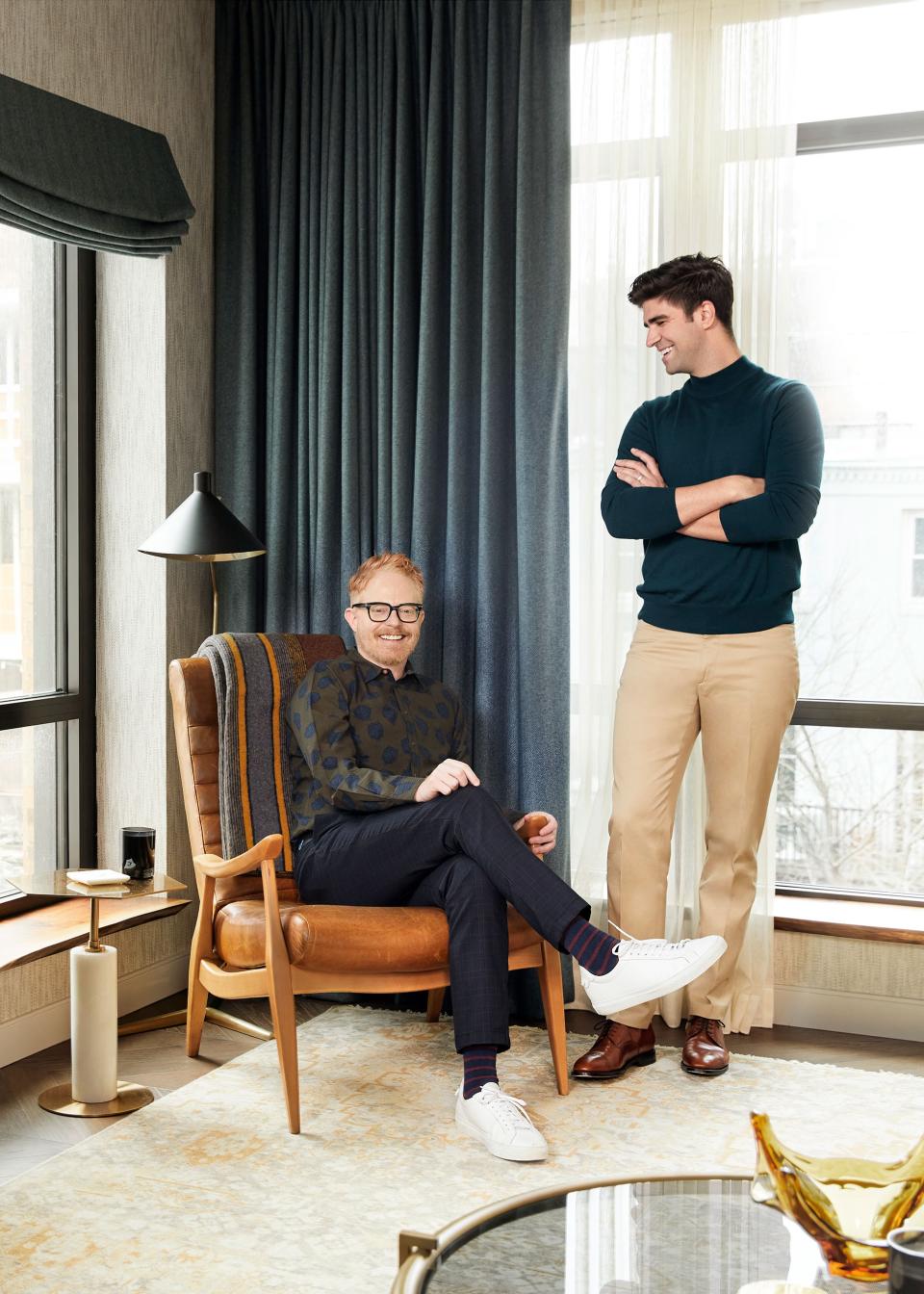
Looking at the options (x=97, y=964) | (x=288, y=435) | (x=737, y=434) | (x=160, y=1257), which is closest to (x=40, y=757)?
(x=97, y=964)

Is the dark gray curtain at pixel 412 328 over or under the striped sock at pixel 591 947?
over

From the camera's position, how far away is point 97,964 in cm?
274

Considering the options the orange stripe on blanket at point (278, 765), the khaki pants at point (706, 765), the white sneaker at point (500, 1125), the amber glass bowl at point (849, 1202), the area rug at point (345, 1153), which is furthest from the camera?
the orange stripe on blanket at point (278, 765)

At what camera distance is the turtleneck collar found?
3070 millimetres

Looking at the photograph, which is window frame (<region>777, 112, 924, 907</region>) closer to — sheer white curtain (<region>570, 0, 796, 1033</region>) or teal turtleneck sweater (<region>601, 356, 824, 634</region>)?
sheer white curtain (<region>570, 0, 796, 1033</region>)

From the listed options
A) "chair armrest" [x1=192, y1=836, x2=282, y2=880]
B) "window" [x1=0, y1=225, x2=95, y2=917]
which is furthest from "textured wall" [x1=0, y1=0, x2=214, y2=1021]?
"chair armrest" [x1=192, y1=836, x2=282, y2=880]

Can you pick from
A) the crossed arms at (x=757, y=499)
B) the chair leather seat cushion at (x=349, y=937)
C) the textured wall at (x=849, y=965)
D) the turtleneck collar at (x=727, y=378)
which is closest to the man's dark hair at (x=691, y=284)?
the turtleneck collar at (x=727, y=378)

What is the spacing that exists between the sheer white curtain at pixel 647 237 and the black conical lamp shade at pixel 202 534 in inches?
35.1

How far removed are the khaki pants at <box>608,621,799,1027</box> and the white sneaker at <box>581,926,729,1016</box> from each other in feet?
1.37

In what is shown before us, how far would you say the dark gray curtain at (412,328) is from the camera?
343 centimetres

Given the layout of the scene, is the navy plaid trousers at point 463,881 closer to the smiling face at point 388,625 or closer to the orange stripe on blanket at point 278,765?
the orange stripe on blanket at point 278,765

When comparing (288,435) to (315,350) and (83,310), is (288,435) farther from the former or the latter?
(83,310)

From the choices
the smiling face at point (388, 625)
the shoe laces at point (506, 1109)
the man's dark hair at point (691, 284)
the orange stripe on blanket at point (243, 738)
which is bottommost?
the shoe laces at point (506, 1109)

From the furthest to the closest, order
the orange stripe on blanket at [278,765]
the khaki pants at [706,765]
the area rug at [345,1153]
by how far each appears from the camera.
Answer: the orange stripe on blanket at [278,765] < the khaki pants at [706,765] < the area rug at [345,1153]
